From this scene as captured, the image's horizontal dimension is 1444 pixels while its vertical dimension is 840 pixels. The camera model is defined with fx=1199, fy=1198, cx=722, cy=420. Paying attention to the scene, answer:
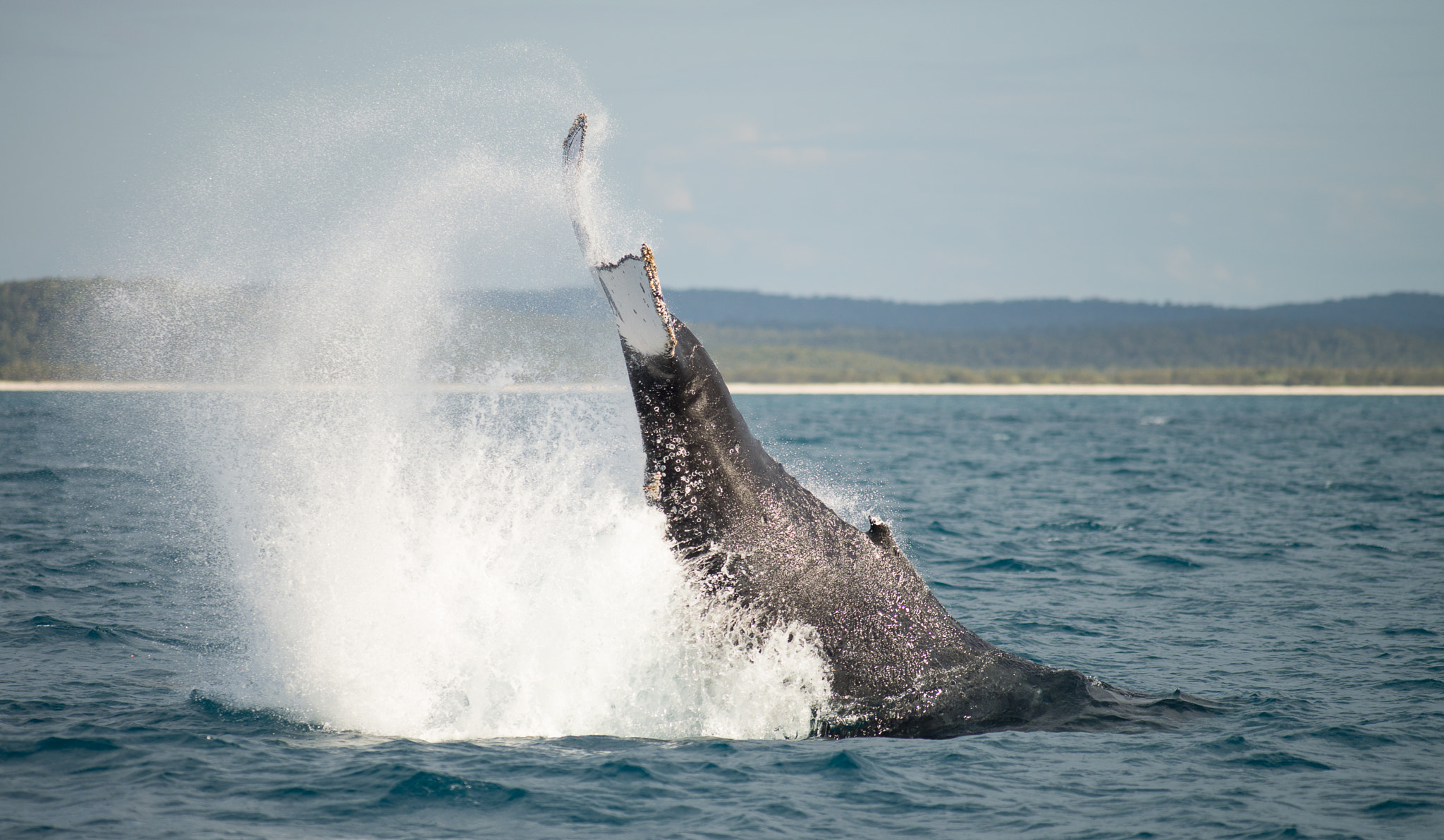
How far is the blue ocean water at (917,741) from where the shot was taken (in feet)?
24.5

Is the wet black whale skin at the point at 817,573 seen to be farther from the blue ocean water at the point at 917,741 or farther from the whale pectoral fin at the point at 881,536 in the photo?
the blue ocean water at the point at 917,741

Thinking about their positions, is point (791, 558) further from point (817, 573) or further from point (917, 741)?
point (917, 741)

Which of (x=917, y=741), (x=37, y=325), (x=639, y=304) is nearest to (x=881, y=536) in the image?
(x=917, y=741)

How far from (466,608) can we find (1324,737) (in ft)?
22.3

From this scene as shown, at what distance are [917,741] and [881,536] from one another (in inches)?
65.0

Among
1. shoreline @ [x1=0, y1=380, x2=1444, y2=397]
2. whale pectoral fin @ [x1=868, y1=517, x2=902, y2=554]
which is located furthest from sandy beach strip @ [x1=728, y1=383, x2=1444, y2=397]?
whale pectoral fin @ [x1=868, y1=517, x2=902, y2=554]

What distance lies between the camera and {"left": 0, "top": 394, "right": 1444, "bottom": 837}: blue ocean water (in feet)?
24.5

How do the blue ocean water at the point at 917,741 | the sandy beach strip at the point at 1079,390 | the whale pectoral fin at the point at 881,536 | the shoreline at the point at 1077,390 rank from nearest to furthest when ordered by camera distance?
the blue ocean water at the point at 917,741
the whale pectoral fin at the point at 881,536
the shoreline at the point at 1077,390
the sandy beach strip at the point at 1079,390

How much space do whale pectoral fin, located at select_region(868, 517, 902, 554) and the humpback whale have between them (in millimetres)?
13

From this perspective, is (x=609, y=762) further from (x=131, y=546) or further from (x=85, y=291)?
(x=85, y=291)

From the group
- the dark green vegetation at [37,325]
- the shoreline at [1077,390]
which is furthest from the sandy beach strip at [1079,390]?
the dark green vegetation at [37,325]

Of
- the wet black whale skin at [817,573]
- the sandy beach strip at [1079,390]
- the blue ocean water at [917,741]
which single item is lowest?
the blue ocean water at [917,741]

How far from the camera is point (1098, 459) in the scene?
44219 mm

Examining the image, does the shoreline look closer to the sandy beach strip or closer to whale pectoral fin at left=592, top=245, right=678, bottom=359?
the sandy beach strip
